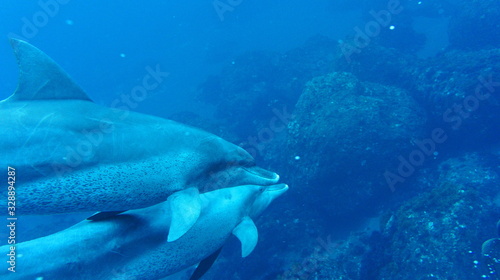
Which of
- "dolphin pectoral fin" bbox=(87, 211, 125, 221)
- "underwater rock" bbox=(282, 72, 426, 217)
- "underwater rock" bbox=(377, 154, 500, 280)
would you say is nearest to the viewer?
"dolphin pectoral fin" bbox=(87, 211, 125, 221)

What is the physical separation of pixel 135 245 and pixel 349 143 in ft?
25.2

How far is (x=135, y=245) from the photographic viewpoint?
4.07 m

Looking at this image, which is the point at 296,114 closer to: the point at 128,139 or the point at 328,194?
the point at 328,194

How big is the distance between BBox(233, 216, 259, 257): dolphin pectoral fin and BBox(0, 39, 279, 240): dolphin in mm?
1265

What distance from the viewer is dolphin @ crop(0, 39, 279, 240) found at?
3.17 m

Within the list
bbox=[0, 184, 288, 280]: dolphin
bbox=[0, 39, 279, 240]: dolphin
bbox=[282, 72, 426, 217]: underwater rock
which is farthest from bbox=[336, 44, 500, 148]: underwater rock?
bbox=[0, 39, 279, 240]: dolphin

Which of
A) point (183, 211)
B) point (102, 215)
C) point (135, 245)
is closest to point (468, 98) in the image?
point (183, 211)

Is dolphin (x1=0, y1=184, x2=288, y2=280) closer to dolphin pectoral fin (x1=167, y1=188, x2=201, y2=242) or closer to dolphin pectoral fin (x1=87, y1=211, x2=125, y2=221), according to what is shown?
dolphin pectoral fin (x1=87, y1=211, x2=125, y2=221)

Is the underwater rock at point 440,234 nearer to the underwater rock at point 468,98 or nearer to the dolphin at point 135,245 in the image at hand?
the underwater rock at point 468,98

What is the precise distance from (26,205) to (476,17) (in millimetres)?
22561

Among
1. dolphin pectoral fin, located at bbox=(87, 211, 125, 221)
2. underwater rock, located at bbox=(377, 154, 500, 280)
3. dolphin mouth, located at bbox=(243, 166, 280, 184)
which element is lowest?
underwater rock, located at bbox=(377, 154, 500, 280)

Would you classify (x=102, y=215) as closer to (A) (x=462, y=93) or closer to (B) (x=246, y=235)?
(B) (x=246, y=235)

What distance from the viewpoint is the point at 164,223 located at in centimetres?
433

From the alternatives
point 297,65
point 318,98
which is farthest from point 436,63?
point 297,65
